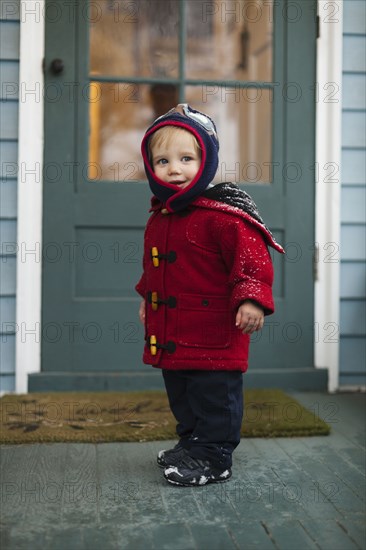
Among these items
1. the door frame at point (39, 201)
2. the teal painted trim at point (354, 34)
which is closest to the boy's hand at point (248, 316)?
the door frame at point (39, 201)

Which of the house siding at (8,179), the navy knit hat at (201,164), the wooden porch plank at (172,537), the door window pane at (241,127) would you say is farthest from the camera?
the door window pane at (241,127)

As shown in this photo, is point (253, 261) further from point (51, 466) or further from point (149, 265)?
point (51, 466)

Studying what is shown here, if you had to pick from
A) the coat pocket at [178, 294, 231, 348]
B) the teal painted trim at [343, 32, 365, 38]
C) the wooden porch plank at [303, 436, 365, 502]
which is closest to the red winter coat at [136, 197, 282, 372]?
the coat pocket at [178, 294, 231, 348]

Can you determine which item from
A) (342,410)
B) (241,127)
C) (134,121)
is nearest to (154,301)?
(342,410)

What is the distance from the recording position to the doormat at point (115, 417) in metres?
2.58

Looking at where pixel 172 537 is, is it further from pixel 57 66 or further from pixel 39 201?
pixel 57 66

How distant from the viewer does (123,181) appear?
329cm

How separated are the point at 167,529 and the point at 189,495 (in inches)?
10.0

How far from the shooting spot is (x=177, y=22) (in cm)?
335

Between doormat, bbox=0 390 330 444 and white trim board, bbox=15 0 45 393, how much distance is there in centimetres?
21

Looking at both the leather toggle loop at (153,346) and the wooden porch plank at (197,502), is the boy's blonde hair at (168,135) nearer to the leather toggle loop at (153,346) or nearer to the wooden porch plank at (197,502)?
the leather toggle loop at (153,346)

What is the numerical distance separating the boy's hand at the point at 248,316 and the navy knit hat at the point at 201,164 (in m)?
0.35

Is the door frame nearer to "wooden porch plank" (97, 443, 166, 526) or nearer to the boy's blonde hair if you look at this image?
"wooden porch plank" (97, 443, 166, 526)

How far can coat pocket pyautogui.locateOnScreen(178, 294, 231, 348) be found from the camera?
213 cm
